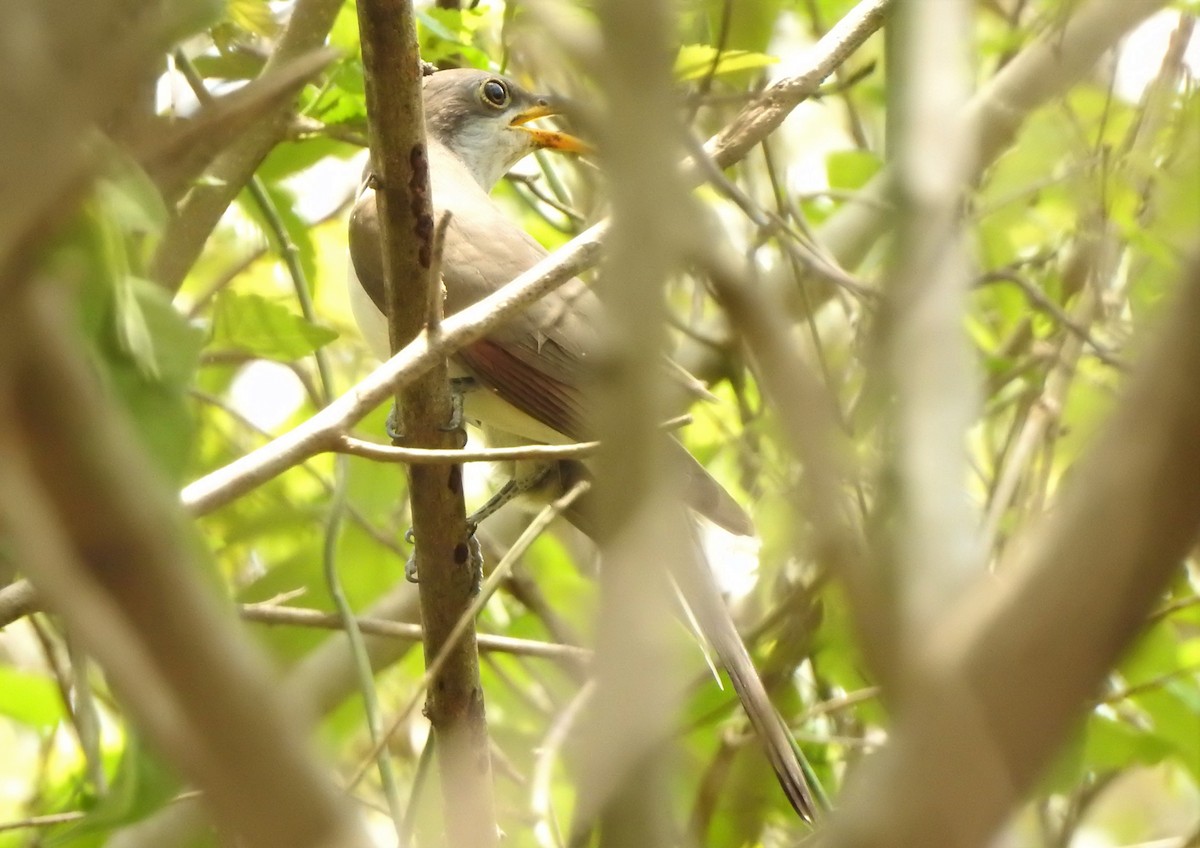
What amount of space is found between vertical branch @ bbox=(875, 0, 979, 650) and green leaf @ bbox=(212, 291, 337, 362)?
1.18m

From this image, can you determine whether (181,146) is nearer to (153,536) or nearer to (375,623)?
(153,536)

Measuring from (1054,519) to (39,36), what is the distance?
0.60m

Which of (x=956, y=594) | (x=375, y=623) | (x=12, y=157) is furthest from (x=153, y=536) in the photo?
(x=375, y=623)

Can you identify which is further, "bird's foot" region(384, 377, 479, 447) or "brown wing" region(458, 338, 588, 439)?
"brown wing" region(458, 338, 588, 439)

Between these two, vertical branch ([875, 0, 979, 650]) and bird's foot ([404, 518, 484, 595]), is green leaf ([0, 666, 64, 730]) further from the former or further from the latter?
vertical branch ([875, 0, 979, 650])

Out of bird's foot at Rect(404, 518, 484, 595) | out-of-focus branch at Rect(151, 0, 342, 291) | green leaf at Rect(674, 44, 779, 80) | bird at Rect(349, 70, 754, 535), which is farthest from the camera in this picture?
bird at Rect(349, 70, 754, 535)

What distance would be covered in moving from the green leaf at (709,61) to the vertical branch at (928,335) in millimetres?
1134

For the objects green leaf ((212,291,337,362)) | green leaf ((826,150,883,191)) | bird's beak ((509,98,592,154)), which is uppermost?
bird's beak ((509,98,592,154))

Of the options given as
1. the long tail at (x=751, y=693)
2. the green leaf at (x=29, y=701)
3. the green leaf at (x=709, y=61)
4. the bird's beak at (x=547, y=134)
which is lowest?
the long tail at (x=751, y=693)

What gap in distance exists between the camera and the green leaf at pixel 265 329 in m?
2.30

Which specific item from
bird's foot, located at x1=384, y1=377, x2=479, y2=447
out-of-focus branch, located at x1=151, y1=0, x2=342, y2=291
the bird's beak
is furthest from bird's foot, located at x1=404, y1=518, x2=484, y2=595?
the bird's beak

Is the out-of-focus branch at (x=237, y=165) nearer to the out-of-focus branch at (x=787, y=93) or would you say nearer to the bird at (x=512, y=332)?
the bird at (x=512, y=332)

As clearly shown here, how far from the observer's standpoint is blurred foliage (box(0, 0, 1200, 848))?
261 centimetres

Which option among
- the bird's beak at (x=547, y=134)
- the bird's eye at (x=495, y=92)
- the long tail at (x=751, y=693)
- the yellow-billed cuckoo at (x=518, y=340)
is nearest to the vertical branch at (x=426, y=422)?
the long tail at (x=751, y=693)
